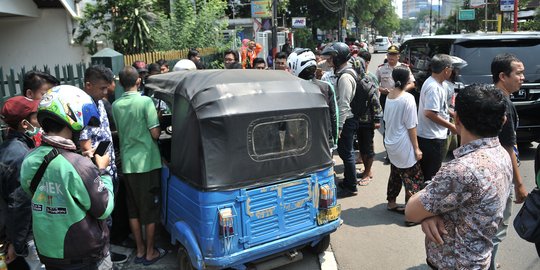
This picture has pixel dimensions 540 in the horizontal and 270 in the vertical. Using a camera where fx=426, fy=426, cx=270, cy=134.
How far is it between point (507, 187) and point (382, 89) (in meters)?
5.74

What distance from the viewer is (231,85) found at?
3385 mm

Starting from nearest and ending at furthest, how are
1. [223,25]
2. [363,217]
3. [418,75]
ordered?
[363,217] → [418,75] → [223,25]

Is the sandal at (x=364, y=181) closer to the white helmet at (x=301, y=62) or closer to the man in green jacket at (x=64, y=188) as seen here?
the white helmet at (x=301, y=62)

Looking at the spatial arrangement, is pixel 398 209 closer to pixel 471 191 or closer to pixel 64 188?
pixel 471 191

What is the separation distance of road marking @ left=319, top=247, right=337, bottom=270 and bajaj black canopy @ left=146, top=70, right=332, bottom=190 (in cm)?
98

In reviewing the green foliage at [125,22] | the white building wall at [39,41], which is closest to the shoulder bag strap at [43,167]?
the green foliage at [125,22]

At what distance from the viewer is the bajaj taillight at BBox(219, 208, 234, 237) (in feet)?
10.3

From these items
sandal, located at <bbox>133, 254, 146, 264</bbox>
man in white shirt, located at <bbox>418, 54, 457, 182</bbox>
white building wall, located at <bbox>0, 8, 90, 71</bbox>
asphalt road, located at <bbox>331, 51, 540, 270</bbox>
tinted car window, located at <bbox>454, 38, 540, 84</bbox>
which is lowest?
asphalt road, located at <bbox>331, 51, 540, 270</bbox>

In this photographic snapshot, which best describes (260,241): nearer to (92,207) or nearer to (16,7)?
Answer: (92,207)

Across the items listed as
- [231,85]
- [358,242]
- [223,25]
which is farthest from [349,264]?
[223,25]

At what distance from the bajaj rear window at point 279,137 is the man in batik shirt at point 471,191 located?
1.54 m

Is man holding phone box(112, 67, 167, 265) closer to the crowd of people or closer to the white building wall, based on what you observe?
the crowd of people

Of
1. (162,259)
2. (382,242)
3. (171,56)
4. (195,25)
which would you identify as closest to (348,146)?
(382,242)

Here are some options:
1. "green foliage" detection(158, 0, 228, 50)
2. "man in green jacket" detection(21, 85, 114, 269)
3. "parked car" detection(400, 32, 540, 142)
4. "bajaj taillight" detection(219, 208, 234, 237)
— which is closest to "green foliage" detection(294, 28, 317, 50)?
"green foliage" detection(158, 0, 228, 50)
